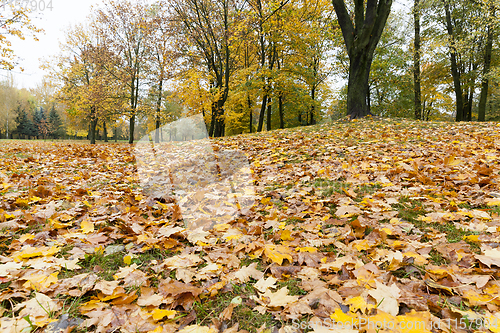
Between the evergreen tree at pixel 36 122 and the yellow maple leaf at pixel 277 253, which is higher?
the evergreen tree at pixel 36 122

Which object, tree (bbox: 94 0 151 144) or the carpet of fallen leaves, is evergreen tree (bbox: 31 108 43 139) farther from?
the carpet of fallen leaves

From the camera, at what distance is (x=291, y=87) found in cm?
1535

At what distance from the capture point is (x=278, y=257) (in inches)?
67.2

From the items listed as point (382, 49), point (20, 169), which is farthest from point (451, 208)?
point (382, 49)

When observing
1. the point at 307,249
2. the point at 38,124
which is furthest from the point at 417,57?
the point at 38,124

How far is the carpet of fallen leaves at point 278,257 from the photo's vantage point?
47.7 inches

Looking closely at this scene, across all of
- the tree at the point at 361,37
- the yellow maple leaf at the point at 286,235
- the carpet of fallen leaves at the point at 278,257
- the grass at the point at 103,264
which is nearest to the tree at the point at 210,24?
the tree at the point at 361,37

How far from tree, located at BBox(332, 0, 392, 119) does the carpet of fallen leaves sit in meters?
5.44

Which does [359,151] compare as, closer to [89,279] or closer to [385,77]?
[89,279]

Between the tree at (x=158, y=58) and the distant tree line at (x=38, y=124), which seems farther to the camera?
the distant tree line at (x=38, y=124)

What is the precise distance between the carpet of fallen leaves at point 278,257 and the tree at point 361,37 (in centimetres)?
544

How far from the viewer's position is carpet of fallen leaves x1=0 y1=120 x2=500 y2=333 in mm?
1211

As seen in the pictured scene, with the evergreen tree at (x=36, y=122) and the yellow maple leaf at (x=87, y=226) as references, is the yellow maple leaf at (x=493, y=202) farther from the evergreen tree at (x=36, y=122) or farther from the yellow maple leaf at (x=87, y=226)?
the evergreen tree at (x=36, y=122)

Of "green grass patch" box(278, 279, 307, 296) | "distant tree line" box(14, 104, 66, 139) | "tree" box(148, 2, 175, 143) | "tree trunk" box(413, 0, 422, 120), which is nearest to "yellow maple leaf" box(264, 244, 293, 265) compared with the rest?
"green grass patch" box(278, 279, 307, 296)
